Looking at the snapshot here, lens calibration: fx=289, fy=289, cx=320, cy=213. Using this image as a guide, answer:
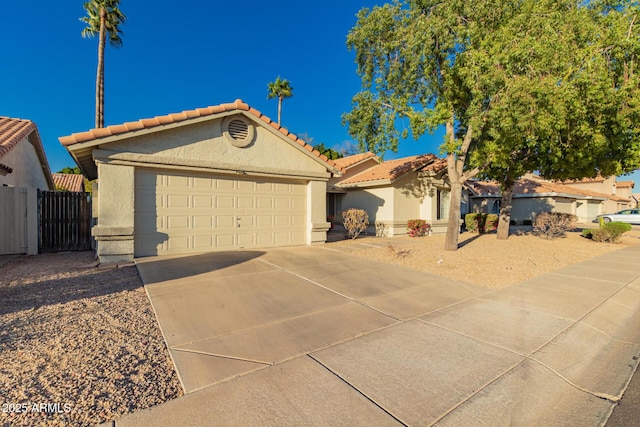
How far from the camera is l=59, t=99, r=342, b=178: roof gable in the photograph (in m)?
7.25

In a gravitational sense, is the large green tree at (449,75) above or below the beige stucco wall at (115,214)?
above

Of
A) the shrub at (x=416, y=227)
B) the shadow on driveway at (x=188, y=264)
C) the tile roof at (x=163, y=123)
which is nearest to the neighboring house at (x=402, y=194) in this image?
the shrub at (x=416, y=227)

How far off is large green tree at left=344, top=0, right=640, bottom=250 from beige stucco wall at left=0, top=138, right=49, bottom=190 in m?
13.2

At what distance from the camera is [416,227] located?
49.8 feet

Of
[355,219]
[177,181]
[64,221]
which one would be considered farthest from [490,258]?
[64,221]

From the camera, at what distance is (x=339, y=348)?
11.4ft

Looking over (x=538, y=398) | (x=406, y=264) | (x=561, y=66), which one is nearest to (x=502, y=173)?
(x=561, y=66)

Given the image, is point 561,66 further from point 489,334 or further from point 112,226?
point 112,226

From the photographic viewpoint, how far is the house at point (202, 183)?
25.3 feet

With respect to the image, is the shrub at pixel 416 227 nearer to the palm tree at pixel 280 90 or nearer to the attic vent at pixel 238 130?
the attic vent at pixel 238 130

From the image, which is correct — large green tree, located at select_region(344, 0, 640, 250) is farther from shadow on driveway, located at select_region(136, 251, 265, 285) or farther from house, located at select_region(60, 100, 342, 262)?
shadow on driveway, located at select_region(136, 251, 265, 285)

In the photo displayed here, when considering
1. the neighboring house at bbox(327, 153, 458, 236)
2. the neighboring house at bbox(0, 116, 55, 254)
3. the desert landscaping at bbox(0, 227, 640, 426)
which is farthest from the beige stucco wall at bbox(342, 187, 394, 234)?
the neighboring house at bbox(0, 116, 55, 254)

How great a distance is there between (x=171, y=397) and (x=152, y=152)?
24.6 feet

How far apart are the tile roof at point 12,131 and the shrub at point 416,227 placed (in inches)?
635
